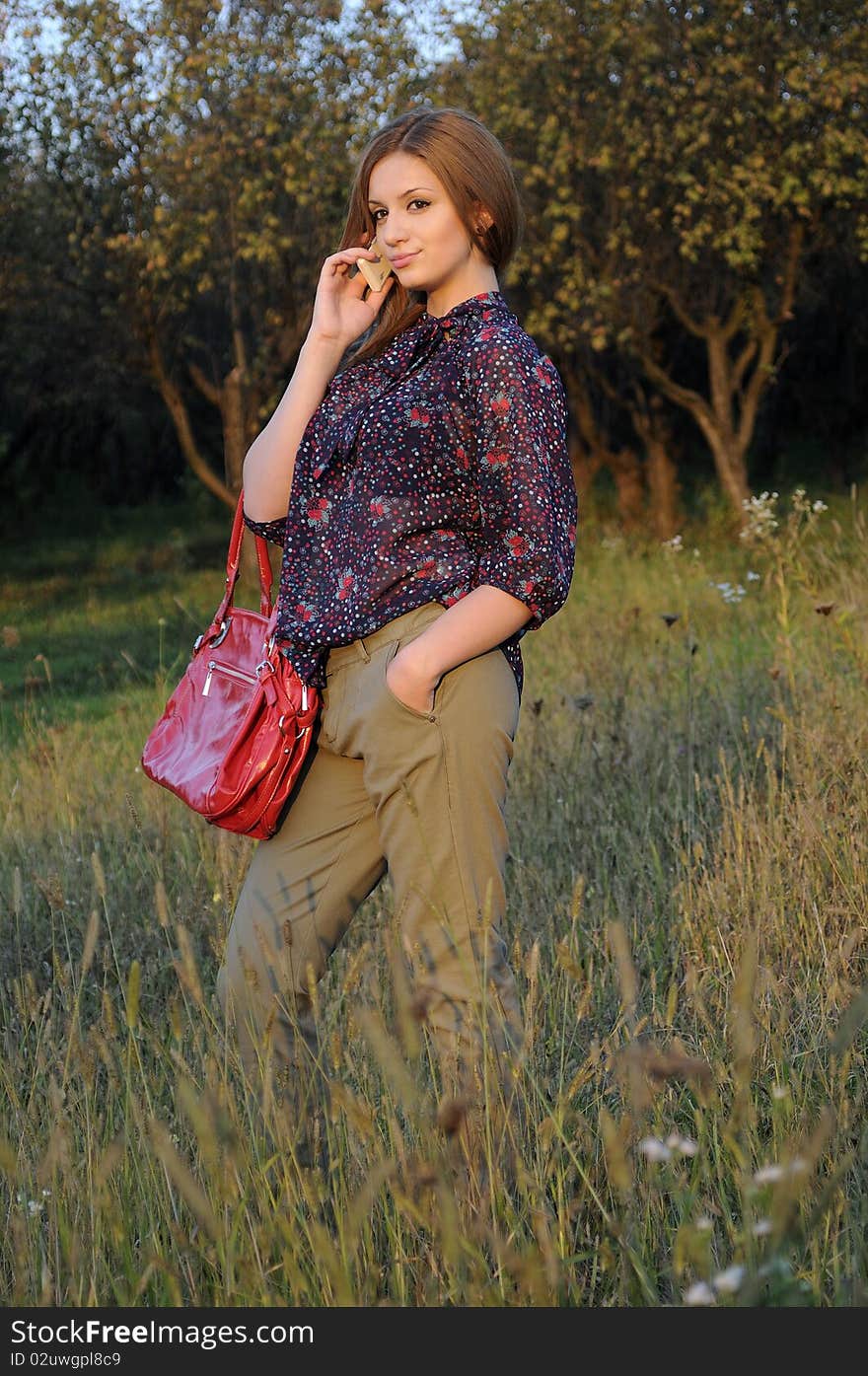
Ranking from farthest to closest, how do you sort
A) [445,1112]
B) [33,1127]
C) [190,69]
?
[190,69] < [33,1127] < [445,1112]

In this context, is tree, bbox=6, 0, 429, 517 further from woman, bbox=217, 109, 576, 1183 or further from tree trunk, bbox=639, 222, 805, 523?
woman, bbox=217, 109, 576, 1183

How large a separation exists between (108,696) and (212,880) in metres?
5.42

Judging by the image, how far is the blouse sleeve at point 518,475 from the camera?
238cm

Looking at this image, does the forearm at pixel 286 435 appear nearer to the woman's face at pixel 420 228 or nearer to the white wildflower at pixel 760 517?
the woman's face at pixel 420 228

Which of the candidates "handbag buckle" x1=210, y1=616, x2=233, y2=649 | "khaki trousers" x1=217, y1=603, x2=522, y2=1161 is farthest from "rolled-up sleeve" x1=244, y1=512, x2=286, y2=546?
"khaki trousers" x1=217, y1=603, x2=522, y2=1161

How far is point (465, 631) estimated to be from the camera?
7.70 ft

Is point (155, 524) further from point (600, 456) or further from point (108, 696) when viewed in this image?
point (108, 696)

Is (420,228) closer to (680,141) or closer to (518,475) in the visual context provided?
(518,475)

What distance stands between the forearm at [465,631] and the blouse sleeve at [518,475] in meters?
0.03

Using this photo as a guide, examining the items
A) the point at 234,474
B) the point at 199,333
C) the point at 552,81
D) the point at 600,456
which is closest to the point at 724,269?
the point at 552,81

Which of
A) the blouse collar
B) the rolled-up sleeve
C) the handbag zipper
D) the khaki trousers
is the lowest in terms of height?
the khaki trousers

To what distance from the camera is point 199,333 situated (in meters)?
24.2

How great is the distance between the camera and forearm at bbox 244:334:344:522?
2641mm

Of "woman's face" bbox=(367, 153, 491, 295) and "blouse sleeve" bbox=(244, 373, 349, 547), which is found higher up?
"woman's face" bbox=(367, 153, 491, 295)
